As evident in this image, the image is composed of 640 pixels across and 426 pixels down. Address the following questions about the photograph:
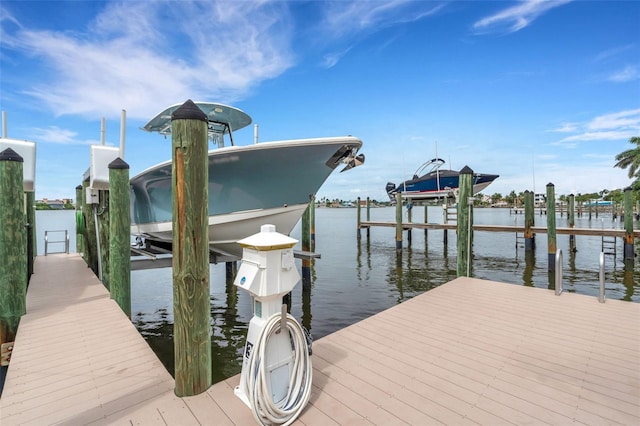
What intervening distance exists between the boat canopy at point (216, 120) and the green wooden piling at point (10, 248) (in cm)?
385

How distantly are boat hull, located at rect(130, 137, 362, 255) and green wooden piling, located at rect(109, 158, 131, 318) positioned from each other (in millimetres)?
1440

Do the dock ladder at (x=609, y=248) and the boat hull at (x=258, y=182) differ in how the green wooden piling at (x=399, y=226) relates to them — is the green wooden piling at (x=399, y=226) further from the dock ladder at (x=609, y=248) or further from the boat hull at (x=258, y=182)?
the boat hull at (x=258, y=182)

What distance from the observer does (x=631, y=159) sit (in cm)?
4019

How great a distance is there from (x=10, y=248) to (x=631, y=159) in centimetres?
5586

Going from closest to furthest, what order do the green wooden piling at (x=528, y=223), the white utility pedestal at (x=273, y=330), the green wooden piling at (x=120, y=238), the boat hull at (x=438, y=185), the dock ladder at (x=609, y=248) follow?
1. the white utility pedestal at (x=273, y=330)
2. the green wooden piling at (x=120, y=238)
3. the dock ladder at (x=609, y=248)
4. the green wooden piling at (x=528, y=223)
5. the boat hull at (x=438, y=185)

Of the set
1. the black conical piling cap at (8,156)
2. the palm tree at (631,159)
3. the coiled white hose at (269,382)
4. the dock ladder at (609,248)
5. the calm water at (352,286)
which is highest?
the palm tree at (631,159)

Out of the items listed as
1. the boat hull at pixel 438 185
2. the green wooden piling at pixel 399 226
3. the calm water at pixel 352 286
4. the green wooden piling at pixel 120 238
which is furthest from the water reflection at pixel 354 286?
the boat hull at pixel 438 185

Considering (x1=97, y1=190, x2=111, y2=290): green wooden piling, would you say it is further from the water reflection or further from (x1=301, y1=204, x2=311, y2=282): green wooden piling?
(x1=301, y1=204, x2=311, y2=282): green wooden piling

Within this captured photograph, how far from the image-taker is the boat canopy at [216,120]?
7.72 meters

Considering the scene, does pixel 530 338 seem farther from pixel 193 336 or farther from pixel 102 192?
pixel 102 192

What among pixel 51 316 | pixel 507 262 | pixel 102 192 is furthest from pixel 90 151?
pixel 507 262

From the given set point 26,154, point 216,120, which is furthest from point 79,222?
point 216,120

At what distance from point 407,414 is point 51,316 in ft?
16.0

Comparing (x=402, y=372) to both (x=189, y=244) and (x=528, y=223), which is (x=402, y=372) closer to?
(x=189, y=244)
